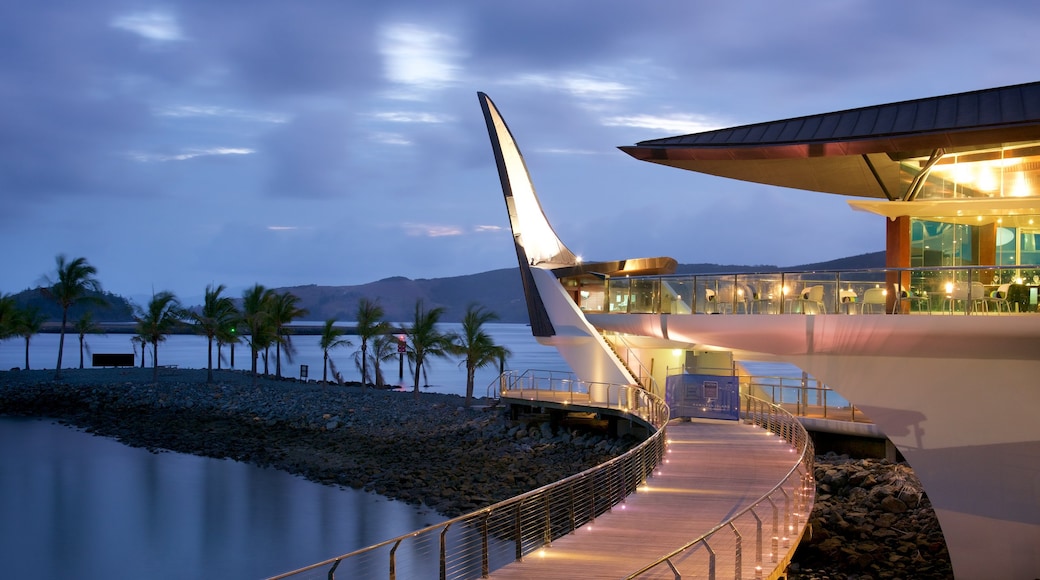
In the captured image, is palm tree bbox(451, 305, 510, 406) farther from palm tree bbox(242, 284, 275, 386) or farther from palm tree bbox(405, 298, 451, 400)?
palm tree bbox(242, 284, 275, 386)

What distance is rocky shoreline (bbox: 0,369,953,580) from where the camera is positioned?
1720cm

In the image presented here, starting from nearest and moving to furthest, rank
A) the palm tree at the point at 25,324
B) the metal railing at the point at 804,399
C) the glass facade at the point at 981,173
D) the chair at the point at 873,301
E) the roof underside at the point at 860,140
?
the roof underside at the point at 860,140
the chair at the point at 873,301
the glass facade at the point at 981,173
the metal railing at the point at 804,399
the palm tree at the point at 25,324

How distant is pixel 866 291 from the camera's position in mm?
15133

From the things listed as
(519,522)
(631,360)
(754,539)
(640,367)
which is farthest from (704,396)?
(519,522)

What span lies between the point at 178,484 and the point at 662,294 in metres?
16.1

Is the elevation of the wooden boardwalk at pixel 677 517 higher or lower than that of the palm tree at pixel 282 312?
lower

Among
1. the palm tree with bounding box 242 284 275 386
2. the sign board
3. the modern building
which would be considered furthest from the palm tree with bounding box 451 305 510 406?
the modern building

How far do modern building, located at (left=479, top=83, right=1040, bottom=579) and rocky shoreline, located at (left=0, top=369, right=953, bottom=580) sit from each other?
2.54 m

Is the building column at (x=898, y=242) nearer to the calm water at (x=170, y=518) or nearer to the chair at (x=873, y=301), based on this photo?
the chair at (x=873, y=301)

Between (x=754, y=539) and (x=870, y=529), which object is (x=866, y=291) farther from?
(x=754, y=539)

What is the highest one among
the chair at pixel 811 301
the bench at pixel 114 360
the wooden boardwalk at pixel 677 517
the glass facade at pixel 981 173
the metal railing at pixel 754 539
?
the glass facade at pixel 981 173

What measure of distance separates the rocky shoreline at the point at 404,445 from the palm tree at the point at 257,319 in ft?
6.63

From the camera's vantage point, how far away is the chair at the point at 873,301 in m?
14.8

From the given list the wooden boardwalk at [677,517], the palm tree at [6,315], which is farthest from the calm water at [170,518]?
the palm tree at [6,315]
